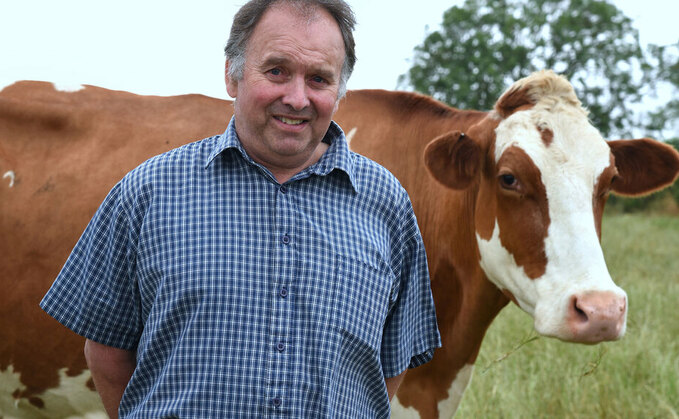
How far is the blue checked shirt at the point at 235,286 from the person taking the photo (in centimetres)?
165

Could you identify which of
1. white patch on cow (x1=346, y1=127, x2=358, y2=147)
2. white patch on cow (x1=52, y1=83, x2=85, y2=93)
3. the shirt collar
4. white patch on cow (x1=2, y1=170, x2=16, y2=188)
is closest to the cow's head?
white patch on cow (x1=346, y1=127, x2=358, y2=147)

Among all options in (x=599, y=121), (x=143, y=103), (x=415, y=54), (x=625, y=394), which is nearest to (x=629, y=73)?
(x=599, y=121)

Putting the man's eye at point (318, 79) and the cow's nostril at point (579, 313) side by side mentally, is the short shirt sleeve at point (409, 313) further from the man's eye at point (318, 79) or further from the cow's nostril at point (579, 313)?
the cow's nostril at point (579, 313)

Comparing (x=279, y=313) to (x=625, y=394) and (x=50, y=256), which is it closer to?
(x=50, y=256)

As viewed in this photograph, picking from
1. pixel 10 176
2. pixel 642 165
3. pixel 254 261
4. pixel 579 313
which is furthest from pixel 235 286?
pixel 642 165

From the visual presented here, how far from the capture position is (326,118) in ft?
6.04

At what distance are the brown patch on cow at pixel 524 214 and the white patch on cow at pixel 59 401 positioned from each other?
86.2 inches

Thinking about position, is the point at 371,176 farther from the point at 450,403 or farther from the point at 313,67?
the point at 450,403

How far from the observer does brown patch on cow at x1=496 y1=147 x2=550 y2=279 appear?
9.20 ft

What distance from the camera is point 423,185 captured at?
141 inches

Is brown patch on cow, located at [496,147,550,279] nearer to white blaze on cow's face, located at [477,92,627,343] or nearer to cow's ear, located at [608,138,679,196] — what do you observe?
white blaze on cow's face, located at [477,92,627,343]

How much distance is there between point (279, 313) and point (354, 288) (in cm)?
23

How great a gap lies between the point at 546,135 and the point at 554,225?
0.44 m

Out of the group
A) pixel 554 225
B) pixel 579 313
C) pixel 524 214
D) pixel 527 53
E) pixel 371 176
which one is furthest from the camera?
pixel 527 53
